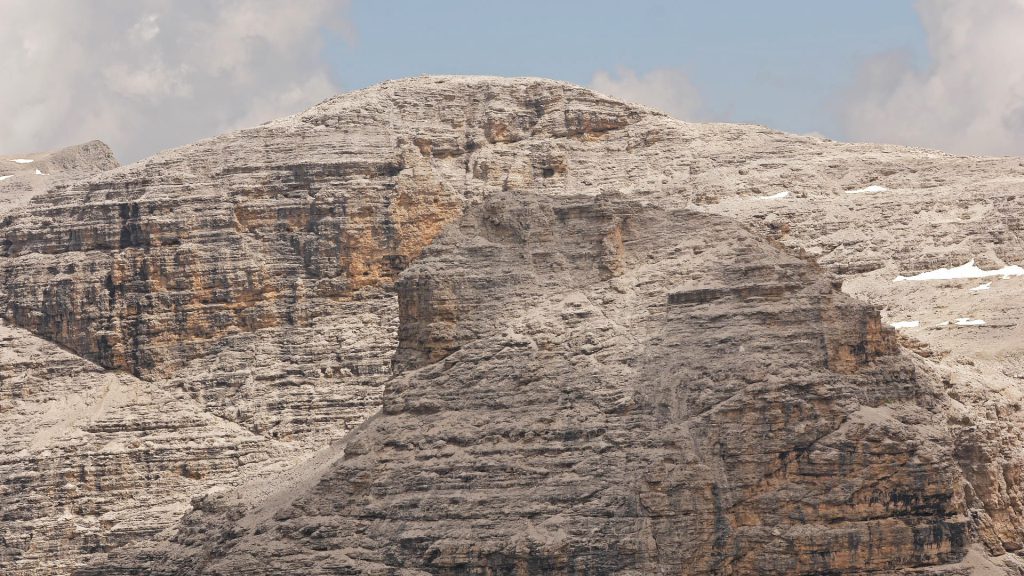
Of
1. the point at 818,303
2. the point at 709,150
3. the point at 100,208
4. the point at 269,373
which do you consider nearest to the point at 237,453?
the point at 269,373

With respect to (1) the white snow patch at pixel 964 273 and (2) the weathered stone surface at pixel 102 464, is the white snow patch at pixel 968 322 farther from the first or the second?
(2) the weathered stone surface at pixel 102 464

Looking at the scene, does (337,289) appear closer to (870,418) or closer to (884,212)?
(884,212)

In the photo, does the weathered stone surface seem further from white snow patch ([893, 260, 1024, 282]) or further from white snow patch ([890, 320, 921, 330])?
white snow patch ([893, 260, 1024, 282])

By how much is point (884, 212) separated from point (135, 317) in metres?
23.7

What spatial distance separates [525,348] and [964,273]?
89.5ft

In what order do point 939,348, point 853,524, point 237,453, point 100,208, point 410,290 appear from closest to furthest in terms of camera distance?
point 853,524
point 410,290
point 939,348
point 237,453
point 100,208

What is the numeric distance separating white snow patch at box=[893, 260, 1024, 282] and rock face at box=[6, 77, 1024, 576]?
55cm

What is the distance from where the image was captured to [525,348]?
78938 millimetres

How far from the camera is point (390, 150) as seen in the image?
109m

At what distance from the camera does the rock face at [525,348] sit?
245 feet

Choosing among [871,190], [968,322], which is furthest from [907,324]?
[871,190]

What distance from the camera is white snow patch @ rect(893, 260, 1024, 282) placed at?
335 ft

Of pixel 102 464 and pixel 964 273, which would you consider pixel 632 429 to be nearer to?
pixel 964 273

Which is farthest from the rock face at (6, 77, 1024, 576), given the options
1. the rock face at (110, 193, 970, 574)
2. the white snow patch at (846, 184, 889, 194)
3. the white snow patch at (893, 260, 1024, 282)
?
the white snow patch at (893, 260, 1024, 282)
